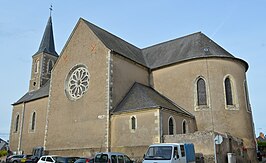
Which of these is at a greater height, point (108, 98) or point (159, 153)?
point (108, 98)

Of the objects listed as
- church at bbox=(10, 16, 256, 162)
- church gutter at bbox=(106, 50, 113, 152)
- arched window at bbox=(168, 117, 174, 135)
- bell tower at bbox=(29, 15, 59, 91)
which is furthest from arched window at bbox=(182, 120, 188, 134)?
bell tower at bbox=(29, 15, 59, 91)

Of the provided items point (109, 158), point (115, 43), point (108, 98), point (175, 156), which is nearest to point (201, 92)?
point (108, 98)

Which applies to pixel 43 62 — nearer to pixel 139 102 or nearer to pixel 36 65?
pixel 36 65

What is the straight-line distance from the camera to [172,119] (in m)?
19.2

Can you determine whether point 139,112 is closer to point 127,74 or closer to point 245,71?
point 127,74

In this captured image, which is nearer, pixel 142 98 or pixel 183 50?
pixel 142 98

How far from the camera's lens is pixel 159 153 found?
1183cm

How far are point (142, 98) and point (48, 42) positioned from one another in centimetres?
2261

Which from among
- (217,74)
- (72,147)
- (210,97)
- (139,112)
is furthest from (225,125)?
(72,147)

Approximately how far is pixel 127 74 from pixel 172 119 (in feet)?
19.7

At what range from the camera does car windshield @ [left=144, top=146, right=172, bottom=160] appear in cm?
1155

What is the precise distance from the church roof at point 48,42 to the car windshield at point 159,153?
28.4 meters

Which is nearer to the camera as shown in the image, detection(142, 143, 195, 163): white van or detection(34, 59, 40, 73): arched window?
detection(142, 143, 195, 163): white van

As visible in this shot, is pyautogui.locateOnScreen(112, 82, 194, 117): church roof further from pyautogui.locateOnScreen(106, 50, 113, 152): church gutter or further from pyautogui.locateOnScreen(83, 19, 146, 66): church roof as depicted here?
pyautogui.locateOnScreen(83, 19, 146, 66): church roof
